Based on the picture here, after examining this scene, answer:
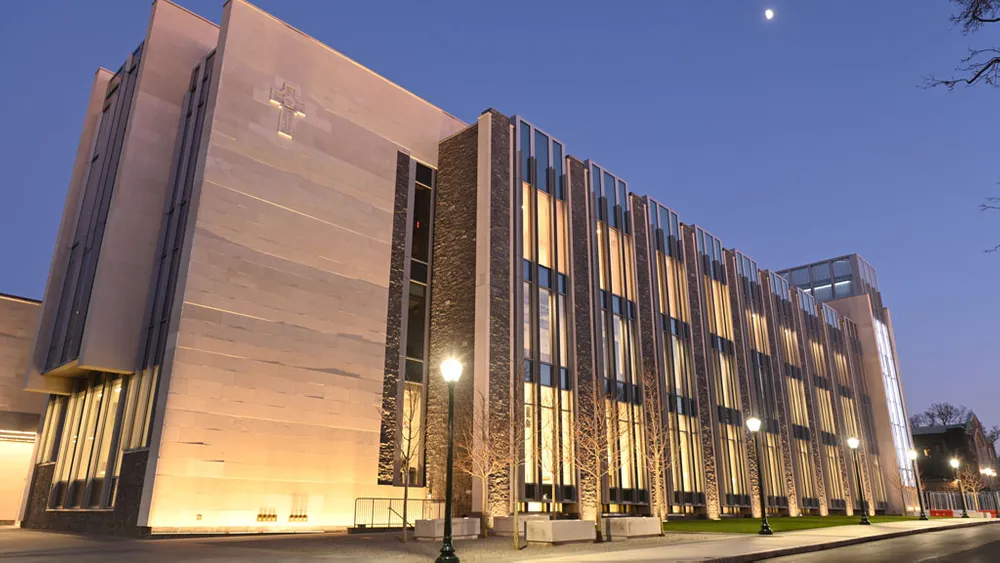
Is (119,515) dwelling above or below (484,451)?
below

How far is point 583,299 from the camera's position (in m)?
36.6

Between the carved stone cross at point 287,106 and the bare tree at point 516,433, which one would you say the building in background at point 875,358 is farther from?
the carved stone cross at point 287,106

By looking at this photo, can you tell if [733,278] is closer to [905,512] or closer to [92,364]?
[905,512]

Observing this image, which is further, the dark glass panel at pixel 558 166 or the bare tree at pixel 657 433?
the dark glass panel at pixel 558 166

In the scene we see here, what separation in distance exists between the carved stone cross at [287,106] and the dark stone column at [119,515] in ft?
46.6

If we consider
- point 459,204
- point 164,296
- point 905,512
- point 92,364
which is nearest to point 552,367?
point 459,204

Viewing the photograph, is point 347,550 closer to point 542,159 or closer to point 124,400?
point 124,400

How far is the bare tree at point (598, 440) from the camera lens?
30.9 metres

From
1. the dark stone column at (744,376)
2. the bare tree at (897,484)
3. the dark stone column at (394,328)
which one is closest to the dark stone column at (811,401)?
the dark stone column at (744,376)

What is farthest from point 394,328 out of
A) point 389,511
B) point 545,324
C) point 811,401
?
point 811,401

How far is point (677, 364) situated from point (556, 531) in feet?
77.8

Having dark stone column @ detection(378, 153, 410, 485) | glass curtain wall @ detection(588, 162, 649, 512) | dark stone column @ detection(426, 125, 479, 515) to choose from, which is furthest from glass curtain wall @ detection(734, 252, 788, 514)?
dark stone column @ detection(378, 153, 410, 485)

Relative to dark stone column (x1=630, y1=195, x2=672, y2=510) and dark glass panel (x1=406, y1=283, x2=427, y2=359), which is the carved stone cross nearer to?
dark glass panel (x1=406, y1=283, x2=427, y2=359)

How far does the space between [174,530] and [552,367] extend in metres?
18.0
